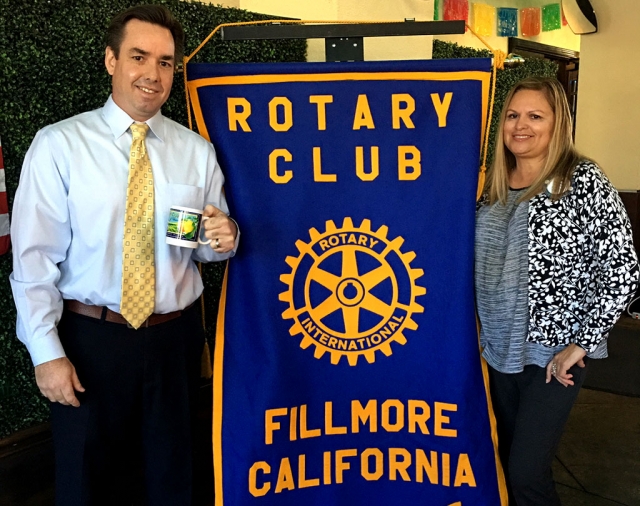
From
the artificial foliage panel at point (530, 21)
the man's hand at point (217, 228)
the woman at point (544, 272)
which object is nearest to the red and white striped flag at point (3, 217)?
the man's hand at point (217, 228)

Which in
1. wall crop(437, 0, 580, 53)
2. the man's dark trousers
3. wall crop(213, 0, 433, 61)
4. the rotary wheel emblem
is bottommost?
the man's dark trousers

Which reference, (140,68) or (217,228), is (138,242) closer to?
(217,228)

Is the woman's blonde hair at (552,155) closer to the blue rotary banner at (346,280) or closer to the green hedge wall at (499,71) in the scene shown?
the blue rotary banner at (346,280)

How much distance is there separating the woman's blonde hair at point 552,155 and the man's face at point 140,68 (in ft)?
3.23

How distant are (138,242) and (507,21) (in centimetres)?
592

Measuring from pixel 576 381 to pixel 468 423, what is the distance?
368 millimetres

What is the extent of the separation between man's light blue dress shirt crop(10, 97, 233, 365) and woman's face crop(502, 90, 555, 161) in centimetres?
92

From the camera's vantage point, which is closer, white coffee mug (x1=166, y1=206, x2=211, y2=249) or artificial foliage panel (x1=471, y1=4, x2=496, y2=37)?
white coffee mug (x1=166, y1=206, x2=211, y2=249)

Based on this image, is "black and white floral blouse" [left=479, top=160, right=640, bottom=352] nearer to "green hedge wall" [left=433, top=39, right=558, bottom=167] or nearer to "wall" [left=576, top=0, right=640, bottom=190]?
"green hedge wall" [left=433, top=39, right=558, bottom=167]

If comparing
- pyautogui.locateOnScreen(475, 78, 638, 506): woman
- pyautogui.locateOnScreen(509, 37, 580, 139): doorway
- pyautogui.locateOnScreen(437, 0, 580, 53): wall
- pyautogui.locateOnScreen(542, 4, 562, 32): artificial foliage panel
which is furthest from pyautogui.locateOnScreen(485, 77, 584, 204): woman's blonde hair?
pyautogui.locateOnScreen(542, 4, 562, 32): artificial foliage panel

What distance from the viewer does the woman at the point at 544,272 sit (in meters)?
1.66

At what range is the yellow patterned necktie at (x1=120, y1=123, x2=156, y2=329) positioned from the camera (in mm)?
1598

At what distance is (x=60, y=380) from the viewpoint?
4.97ft

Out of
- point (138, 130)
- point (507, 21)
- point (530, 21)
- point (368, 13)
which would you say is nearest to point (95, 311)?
point (138, 130)
